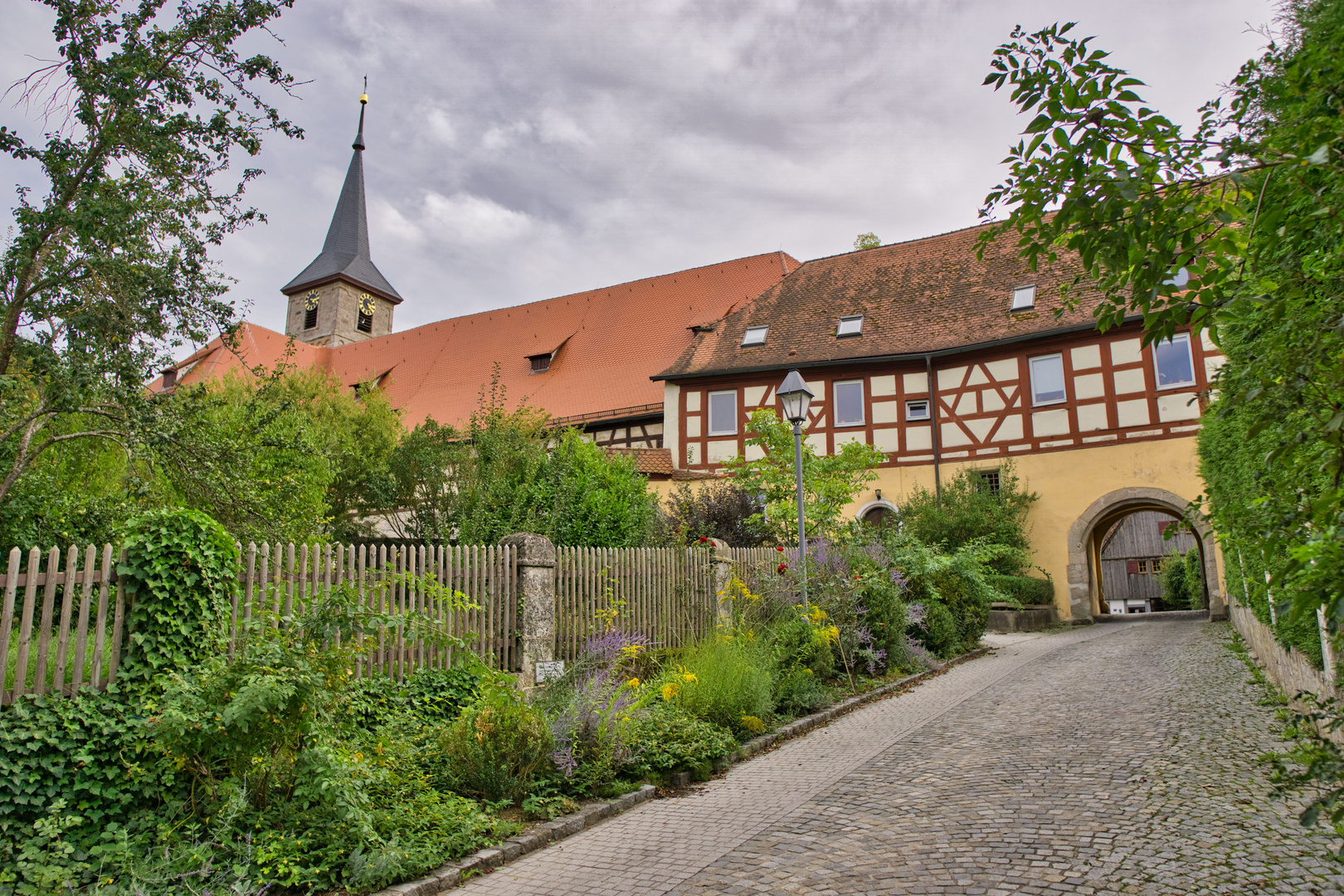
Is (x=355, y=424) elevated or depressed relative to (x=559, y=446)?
elevated

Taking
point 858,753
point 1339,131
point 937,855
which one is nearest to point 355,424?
point 858,753

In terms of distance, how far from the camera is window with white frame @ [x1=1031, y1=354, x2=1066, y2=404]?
66.1ft

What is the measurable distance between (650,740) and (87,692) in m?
3.47

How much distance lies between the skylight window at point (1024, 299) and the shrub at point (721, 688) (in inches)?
640

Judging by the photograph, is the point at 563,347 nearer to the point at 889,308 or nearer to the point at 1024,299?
the point at 889,308

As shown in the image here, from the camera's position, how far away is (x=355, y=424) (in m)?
22.4

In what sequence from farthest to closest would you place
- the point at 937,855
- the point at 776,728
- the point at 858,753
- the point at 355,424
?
the point at 355,424 → the point at 776,728 → the point at 858,753 → the point at 937,855

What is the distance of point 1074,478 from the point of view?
19.7m

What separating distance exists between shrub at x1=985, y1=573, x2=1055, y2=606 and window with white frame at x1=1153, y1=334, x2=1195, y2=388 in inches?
201

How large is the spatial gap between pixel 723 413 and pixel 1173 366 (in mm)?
10708

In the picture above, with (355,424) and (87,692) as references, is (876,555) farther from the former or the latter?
(355,424)

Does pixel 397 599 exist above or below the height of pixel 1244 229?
below

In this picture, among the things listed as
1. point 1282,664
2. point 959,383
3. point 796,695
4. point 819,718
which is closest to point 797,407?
point 796,695

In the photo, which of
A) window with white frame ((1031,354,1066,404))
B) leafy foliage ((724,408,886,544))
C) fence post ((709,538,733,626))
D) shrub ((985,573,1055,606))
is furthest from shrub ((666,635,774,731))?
window with white frame ((1031,354,1066,404))
